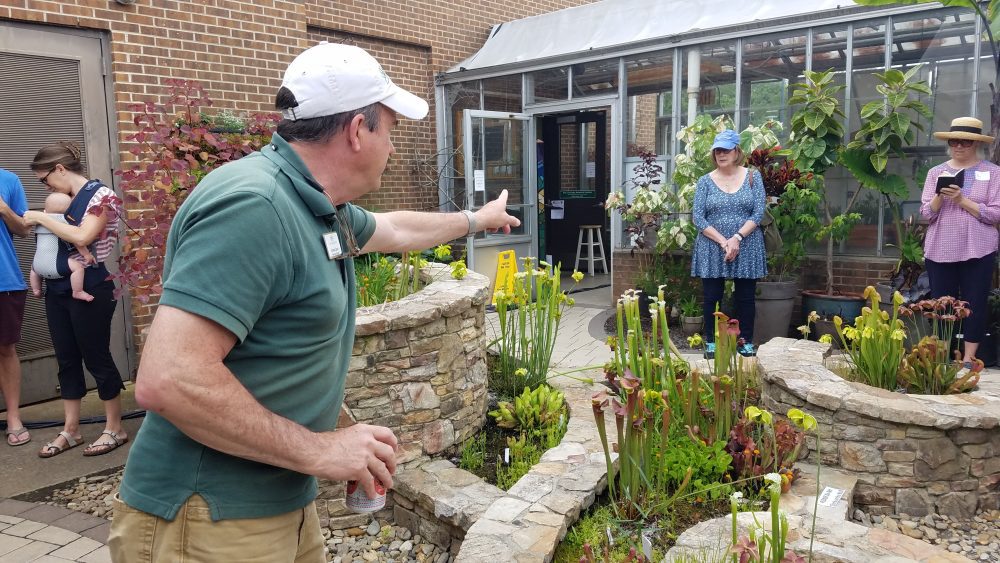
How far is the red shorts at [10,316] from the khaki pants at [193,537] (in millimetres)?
3940

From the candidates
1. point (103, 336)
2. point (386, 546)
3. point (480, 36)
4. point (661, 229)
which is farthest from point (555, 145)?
point (386, 546)

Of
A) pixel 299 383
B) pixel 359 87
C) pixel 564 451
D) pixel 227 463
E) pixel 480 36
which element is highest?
pixel 480 36

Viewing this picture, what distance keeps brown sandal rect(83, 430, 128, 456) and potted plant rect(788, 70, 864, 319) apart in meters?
5.66

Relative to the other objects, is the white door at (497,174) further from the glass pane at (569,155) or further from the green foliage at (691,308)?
the green foliage at (691,308)

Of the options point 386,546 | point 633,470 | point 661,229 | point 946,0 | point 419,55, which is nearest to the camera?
point 633,470

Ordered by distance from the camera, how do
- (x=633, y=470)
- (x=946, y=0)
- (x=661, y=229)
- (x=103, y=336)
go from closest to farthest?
1. (x=633, y=470)
2. (x=103, y=336)
3. (x=946, y=0)
4. (x=661, y=229)

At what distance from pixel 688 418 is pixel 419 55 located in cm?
708

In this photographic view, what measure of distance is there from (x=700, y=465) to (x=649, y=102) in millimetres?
5387

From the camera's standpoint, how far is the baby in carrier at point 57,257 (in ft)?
14.3

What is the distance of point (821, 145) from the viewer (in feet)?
20.3

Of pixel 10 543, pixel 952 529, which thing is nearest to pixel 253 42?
pixel 10 543

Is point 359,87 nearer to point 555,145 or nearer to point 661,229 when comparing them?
point 661,229

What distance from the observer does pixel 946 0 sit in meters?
5.62

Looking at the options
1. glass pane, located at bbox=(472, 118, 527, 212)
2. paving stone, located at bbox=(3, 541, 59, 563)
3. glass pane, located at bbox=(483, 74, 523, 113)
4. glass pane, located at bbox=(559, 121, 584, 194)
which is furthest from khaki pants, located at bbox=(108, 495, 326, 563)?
glass pane, located at bbox=(559, 121, 584, 194)
